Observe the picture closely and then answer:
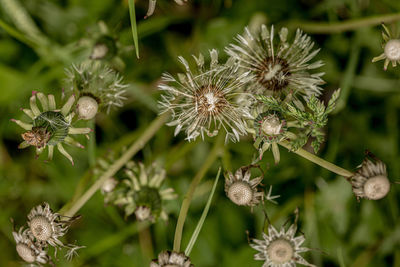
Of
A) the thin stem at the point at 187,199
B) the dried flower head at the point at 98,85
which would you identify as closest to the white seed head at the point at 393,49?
the thin stem at the point at 187,199

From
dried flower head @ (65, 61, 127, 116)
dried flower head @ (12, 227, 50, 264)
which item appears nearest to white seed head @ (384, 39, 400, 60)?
dried flower head @ (65, 61, 127, 116)

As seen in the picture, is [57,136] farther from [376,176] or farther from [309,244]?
[309,244]

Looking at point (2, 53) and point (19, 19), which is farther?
point (2, 53)

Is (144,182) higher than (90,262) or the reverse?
higher

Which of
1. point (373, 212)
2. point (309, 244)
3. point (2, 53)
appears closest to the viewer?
point (309, 244)

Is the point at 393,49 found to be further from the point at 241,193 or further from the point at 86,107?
the point at 86,107

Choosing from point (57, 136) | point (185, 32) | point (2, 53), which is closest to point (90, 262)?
point (57, 136)

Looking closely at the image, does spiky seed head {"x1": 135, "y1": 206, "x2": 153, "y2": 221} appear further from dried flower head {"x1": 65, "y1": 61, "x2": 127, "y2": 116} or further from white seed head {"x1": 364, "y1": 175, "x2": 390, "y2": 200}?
white seed head {"x1": 364, "y1": 175, "x2": 390, "y2": 200}
